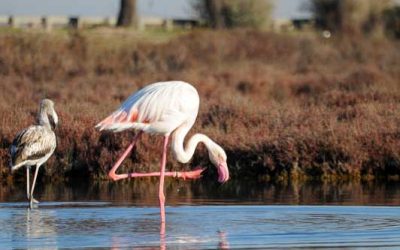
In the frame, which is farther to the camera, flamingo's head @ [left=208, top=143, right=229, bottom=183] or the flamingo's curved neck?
the flamingo's curved neck

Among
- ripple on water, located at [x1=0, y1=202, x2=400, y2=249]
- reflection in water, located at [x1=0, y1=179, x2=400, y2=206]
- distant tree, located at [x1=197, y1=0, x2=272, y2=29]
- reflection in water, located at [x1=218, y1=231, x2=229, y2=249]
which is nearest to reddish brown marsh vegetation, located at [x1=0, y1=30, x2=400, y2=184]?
reflection in water, located at [x1=0, y1=179, x2=400, y2=206]

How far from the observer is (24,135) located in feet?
51.3

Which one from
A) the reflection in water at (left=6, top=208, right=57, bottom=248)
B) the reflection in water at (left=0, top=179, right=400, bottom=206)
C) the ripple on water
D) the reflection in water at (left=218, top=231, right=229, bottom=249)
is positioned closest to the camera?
the reflection in water at (left=218, top=231, right=229, bottom=249)

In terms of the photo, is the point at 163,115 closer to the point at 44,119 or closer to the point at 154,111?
the point at 154,111

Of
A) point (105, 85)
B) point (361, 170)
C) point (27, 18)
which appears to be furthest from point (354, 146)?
point (27, 18)

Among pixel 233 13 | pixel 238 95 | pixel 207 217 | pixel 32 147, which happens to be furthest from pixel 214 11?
pixel 207 217

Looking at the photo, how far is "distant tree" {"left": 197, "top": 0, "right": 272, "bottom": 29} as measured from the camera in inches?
2256

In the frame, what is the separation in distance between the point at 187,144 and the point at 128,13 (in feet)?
134

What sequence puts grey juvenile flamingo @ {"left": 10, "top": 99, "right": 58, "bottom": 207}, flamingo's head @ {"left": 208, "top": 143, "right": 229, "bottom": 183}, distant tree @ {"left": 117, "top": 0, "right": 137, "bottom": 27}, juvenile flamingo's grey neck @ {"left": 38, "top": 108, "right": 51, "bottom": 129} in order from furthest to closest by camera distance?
distant tree @ {"left": 117, "top": 0, "right": 137, "bottom": 27}, juvenile flamingo's grey neck @ {"left": 38, "top": 108, "right": 51, "bottom": 129}, grey juvenile flamingo @ {"left": 10, "top": 99, "right": 58, "bottom": 207}, flamingo's head @ {"left": 208, "top": 143, "right": 229, "bottom": 183}

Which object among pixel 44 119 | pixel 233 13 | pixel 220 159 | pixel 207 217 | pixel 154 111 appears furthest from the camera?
pixel 233 13

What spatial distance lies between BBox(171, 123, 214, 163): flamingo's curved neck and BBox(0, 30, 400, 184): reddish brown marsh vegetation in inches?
135

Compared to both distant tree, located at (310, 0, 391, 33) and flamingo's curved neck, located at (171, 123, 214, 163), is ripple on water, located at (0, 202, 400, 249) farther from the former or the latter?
distant tree, located at (310, 0, 391, 33)

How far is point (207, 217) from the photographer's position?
505 inches

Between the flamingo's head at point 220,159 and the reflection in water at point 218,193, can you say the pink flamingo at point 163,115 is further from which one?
the reflection in water at point 218,193
